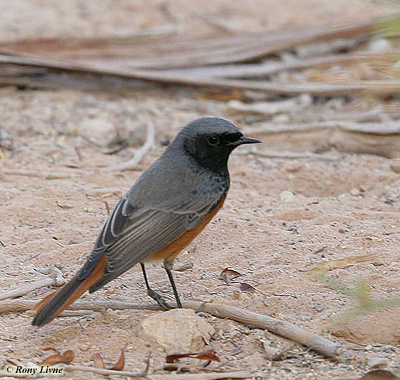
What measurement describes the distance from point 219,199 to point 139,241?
2.06ft

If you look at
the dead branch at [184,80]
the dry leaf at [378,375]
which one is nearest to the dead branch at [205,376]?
the dry leaf at [378,375]

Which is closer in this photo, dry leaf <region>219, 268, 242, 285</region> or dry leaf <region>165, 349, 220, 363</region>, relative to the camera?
dry leaf <region>165, 349, 220, 363</region>

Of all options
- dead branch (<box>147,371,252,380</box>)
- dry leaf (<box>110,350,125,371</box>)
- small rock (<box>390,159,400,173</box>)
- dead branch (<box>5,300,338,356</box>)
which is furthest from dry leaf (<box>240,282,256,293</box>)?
small rock (<box>390,159,400,173</box>)

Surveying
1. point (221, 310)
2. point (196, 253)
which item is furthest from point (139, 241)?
point (196, 253)

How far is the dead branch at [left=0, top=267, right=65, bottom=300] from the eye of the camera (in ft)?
15.0

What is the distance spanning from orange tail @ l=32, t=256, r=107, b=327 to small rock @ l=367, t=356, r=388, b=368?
148cm

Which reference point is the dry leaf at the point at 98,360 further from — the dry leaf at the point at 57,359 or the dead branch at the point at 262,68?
the dead branch at the point at 262,68

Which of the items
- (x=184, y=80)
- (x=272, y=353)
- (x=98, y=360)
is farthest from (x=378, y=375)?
(x=184, y=80)

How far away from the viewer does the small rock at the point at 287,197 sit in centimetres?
618

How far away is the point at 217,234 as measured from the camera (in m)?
5.54

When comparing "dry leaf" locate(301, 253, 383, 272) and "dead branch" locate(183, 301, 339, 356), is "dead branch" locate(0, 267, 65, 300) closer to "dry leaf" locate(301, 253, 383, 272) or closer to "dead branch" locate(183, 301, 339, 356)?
"dead branch" locate(183, 301, 339, 356)

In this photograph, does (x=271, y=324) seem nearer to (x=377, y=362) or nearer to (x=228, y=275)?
(x=377, y=362)

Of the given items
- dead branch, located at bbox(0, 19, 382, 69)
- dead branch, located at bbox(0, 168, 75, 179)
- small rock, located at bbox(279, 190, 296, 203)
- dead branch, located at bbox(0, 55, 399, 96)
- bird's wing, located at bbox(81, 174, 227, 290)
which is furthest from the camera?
dead branch, located at bbox(0, 19, 382, 69)

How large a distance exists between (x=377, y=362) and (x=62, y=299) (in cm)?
164
